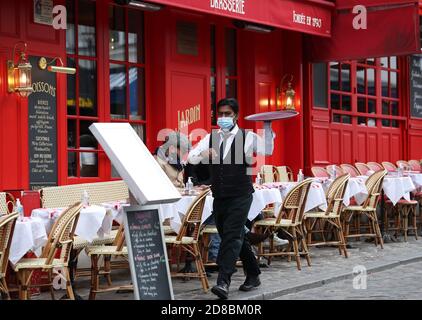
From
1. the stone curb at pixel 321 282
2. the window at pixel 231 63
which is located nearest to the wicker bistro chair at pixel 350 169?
the window at pixel 231 63

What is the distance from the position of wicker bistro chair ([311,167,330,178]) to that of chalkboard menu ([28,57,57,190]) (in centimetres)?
562

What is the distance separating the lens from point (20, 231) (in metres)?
8.07

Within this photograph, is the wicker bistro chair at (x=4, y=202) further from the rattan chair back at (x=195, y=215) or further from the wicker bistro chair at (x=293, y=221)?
the wicker bistro chair at (x=293, y=221)

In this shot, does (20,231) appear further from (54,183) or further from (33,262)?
(54,183)

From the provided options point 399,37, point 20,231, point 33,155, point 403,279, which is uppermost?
point 399,37

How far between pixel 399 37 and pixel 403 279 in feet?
18.7

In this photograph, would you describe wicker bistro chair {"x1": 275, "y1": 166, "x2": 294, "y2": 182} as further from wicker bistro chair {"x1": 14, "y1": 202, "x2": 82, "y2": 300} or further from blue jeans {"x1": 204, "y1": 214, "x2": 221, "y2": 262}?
wicker bistro chair {"x1": 14, "y1": 202, "x2": 82, "y2": 300}

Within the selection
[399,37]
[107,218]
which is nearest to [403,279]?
[107,218]

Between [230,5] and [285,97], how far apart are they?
3215mm

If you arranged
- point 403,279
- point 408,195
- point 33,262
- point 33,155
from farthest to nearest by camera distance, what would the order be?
point 408,195
point 33,155
point 403,279
point 33,262

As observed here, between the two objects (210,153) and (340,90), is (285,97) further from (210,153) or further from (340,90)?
(210,153)

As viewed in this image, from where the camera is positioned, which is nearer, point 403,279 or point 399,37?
point 403,279

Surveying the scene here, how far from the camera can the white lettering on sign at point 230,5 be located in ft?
39.7

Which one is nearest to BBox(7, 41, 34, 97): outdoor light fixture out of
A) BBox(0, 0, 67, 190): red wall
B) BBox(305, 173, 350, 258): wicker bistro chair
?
BBox(0, 0, 67, 190): red wall
